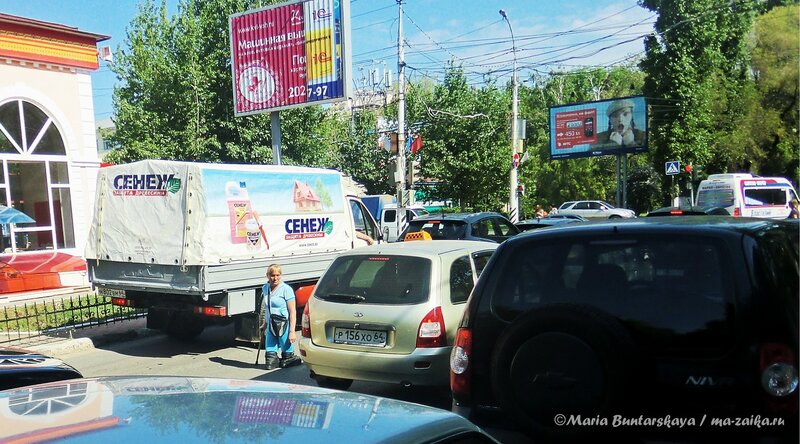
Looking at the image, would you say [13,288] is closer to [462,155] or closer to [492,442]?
[492,442]

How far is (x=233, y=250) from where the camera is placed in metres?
9.06

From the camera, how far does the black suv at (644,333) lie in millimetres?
2945

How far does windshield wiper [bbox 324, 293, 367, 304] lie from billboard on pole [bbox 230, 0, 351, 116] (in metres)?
11.4

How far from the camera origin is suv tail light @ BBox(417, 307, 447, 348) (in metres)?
5.72

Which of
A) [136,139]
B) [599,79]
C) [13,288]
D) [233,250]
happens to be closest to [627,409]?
[233,250]

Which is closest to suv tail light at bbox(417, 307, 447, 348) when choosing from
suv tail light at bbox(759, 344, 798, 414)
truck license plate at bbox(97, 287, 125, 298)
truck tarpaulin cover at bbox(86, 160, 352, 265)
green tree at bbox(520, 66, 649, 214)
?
suv tail light at bbox(759, 344, 798, 414)

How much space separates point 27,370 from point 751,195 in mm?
28944

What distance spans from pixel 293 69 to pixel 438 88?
1462 cm

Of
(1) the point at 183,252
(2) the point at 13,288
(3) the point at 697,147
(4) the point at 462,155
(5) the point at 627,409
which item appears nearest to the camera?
(5) the point at 627,409

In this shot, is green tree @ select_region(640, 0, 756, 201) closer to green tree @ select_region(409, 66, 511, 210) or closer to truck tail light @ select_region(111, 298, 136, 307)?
green tree @ select_region(409, 66, 511, 210)

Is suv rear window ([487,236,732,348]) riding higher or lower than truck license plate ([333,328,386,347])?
higher

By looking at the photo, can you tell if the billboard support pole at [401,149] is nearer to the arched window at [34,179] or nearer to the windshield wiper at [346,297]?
the arched window at [34,179]

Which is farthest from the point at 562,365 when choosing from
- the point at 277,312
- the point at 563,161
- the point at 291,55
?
the point at 563,161

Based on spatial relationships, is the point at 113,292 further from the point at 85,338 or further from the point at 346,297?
the point at 346,297
